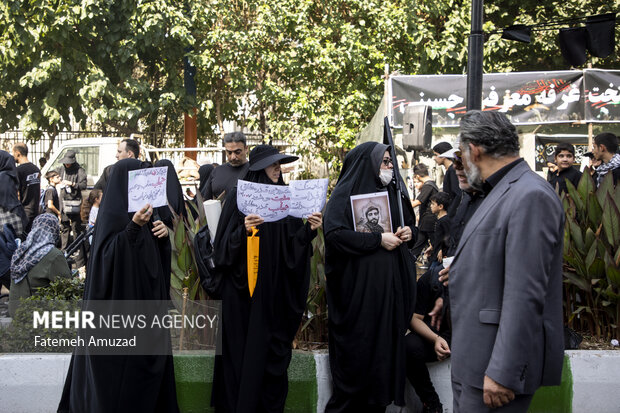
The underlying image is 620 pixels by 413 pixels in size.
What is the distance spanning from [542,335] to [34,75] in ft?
52.3

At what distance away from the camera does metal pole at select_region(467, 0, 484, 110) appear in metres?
6.97

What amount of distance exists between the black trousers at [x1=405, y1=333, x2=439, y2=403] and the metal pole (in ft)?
10.1

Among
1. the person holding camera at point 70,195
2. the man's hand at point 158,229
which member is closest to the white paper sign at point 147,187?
the man's hand at point 158,229

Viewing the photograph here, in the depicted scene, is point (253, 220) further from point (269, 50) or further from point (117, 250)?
point (269, 50)

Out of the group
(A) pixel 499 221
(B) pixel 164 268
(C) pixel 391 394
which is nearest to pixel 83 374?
(B) pixel 164 268

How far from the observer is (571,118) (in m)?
13.0

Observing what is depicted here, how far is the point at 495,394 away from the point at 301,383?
2.54 meters

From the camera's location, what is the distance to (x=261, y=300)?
470 centimetres

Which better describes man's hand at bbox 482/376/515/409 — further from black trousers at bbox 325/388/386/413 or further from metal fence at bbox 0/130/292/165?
metal fence at bbox 0/130/292/165

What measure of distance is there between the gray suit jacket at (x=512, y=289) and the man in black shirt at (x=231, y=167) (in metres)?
5.03

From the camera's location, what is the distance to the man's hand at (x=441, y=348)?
15.2 feet

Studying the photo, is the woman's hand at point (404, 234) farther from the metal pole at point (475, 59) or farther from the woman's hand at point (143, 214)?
the metal pole at point (475, 59)

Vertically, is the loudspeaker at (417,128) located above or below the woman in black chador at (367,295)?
above

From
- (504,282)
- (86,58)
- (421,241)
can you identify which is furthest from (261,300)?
(86,58)
